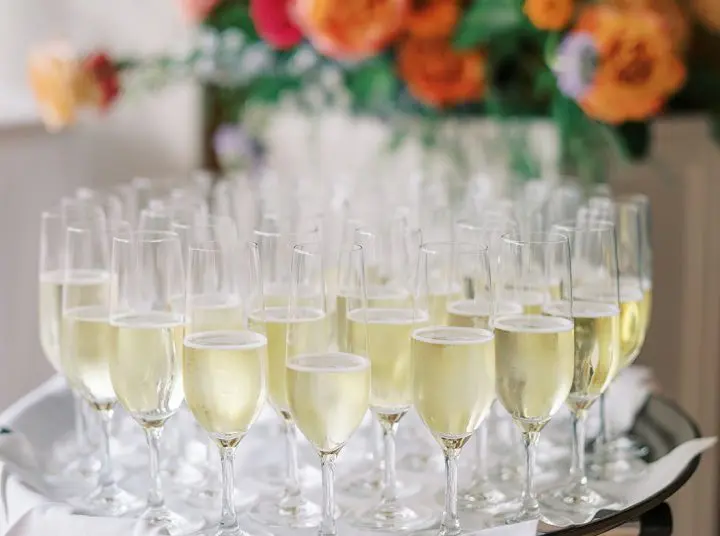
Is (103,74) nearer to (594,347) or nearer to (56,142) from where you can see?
(56,142)

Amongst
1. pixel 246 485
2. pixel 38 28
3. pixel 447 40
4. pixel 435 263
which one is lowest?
pixel 246 485

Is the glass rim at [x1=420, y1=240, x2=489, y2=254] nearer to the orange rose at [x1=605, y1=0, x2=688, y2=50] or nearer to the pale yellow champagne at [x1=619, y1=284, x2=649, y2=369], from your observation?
the pale yellow champagne at [x1=619, y1=284, x2=649, y2=369]

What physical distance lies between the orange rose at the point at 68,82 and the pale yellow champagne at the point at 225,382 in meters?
1.32

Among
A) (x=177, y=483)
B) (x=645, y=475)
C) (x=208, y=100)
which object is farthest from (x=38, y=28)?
(x=645, y=475)

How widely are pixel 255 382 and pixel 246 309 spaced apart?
16 centimetres

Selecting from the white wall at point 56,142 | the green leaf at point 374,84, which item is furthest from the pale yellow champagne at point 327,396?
the white wall at point 56,142

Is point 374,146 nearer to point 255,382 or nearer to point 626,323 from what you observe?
point 626,323

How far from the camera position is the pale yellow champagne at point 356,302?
3.98 ft

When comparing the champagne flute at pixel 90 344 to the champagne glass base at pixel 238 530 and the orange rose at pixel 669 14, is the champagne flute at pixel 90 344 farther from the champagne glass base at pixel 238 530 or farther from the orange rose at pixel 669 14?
the orange rose at pixel 669 14

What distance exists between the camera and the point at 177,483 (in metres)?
1.41

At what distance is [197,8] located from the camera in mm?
2428

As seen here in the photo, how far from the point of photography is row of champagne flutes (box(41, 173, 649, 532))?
1.16 m

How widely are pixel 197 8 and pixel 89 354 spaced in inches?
50.4

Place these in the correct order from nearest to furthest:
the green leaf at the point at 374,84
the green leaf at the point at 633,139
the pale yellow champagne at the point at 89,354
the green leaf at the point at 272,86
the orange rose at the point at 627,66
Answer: the pale yellow champagne at the point at 89,354 → the orange rose at the point at 627,66 → the green leaf at the point at 633,139 → the green leaf at the point at 374,84 → the green leaf at the point at 272,86
